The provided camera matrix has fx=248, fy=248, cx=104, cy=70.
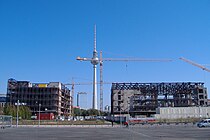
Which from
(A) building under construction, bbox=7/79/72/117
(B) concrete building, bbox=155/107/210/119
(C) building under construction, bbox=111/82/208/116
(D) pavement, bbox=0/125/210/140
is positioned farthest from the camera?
(A) building under construction, bbox=7/79/72/117

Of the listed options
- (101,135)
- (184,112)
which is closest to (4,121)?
(101,135)

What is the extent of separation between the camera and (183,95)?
11631cm

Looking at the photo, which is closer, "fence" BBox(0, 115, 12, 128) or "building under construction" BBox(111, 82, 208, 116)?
"fence" BBox(0, 115, 12, 128)

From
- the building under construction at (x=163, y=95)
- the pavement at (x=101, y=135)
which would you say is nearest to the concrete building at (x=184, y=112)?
the building under construction at (x=163, y=95)

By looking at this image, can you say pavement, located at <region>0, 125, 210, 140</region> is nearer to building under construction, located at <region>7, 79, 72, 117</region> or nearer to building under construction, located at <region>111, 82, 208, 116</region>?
building under construction, located at <region>111, 82, 208, 116</region>

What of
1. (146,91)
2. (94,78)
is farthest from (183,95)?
(94,78)

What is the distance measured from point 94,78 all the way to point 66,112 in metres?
29.0

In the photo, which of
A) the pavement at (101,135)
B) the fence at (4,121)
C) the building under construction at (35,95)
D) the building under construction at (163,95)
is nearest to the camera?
the pavement at (101,135)

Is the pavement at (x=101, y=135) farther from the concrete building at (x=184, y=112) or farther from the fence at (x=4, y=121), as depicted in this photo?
the concrete building at (x=184, y=112)

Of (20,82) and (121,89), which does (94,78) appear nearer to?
(121,89)

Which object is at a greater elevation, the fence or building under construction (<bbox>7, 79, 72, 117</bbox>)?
building under construction (<bbox>7, 79, 72, 117</bbox>)

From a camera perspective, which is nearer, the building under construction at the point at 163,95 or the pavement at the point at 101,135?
the pavement at the point at 101,135

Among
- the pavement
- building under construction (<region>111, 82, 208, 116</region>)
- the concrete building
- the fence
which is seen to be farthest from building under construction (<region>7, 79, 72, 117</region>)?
the pavement

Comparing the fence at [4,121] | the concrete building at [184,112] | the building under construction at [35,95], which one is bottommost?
the concrete building at [184,112]
